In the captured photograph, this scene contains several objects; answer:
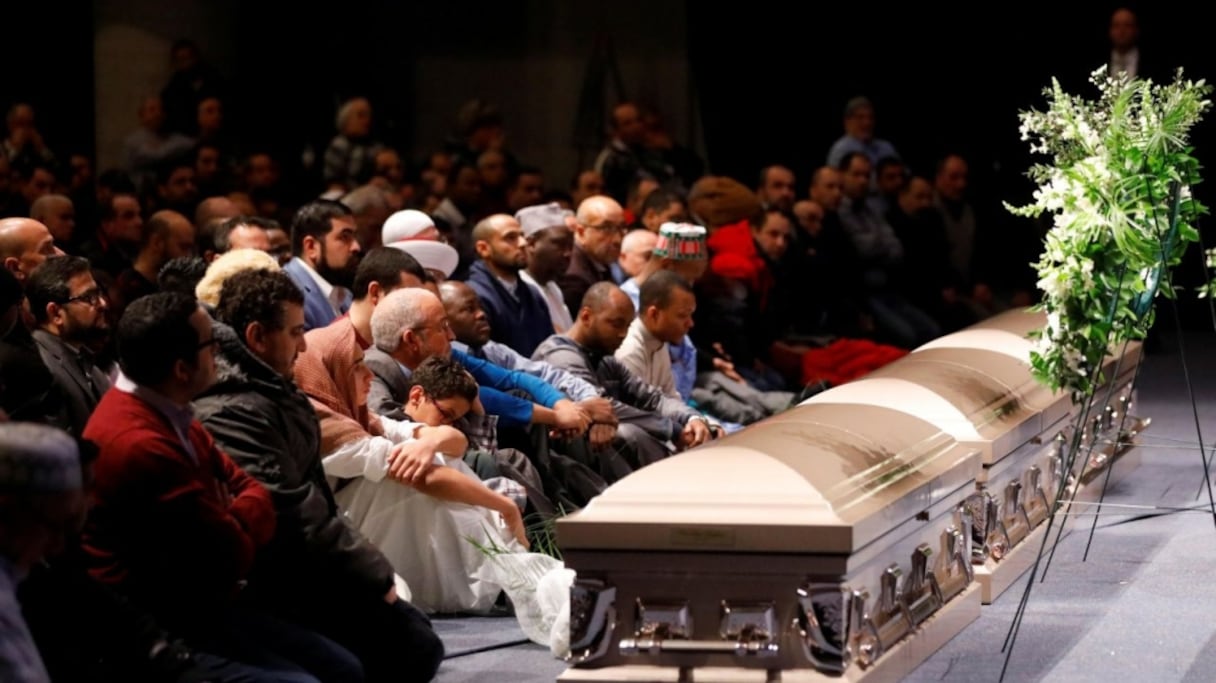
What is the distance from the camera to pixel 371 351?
5.67 m

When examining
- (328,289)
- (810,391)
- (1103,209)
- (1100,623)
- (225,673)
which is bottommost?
(1100,623)

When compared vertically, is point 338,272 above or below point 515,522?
above

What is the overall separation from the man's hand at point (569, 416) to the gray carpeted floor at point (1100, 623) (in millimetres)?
1058

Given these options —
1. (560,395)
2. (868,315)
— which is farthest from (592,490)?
(868,315)

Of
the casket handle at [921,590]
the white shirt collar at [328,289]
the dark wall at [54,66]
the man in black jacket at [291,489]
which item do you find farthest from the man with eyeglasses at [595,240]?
the dark wall at [54,66]

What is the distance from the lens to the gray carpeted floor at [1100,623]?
4.66 meters

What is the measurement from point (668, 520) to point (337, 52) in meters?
9.94

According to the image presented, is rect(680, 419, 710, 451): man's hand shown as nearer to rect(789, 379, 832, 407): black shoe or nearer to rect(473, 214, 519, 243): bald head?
rect(473, 214, 519, 243): bald head

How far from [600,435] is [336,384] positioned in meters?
1.43

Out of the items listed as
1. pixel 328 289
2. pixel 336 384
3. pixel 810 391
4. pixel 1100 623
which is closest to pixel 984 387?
pixel 1100 623

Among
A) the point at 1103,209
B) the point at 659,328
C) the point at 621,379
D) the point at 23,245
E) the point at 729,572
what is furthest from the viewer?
the point at 659,328

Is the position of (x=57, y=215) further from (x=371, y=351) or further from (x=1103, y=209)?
(x=1103, y=209)

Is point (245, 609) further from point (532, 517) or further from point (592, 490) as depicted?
point (592, 490)

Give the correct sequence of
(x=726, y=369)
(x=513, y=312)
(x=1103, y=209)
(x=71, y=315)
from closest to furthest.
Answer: (x=1103, y=209), (x=71, y=315), (x=513, y=312), (x=726, y=369)
